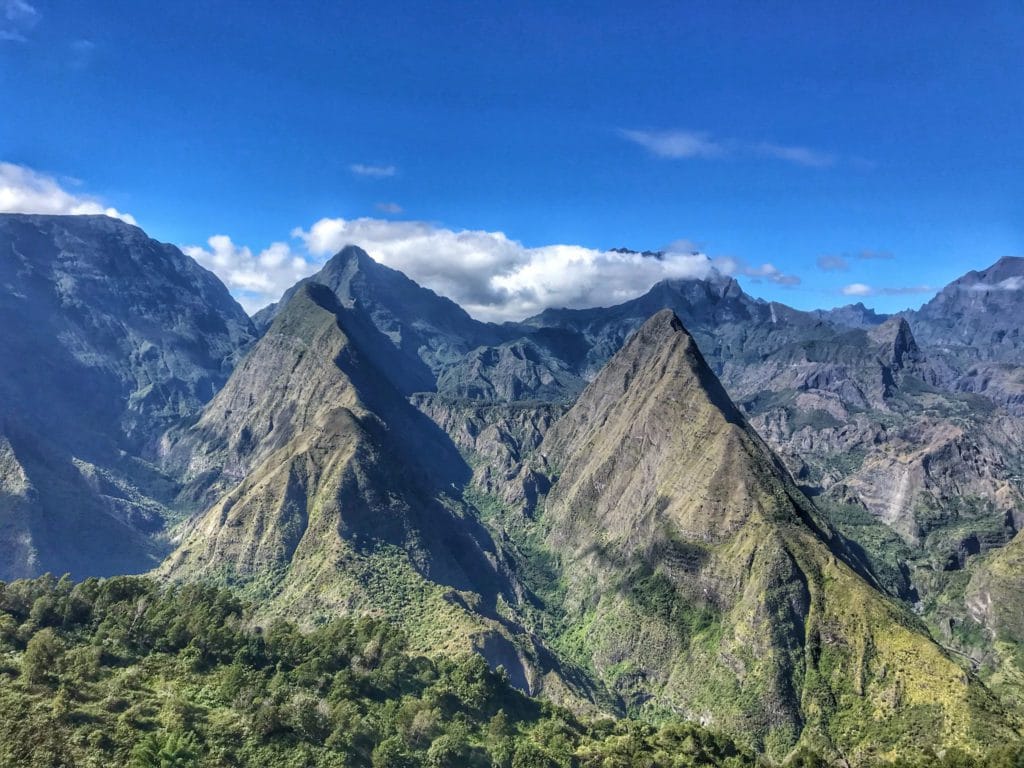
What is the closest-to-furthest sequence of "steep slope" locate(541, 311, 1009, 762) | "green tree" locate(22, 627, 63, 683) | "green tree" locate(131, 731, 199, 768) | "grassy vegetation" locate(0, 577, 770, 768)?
"green tree" locate(131, 731, 199, 768)
"grassy vegetation" locate(0, 577, 770, 768)
"green tree" locate(22, 627, 63, 683)
"steep slope" locate(541, 311, 1009, 762)

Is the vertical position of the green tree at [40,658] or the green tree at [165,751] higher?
the green tree at [40,658]

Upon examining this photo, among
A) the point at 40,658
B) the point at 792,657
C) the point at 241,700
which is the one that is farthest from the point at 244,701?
the point at 792,657

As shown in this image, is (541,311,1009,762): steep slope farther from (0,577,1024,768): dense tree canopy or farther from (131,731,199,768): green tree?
(131,731,199,768): green tree

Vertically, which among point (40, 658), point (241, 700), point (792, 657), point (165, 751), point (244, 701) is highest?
point (40, 658)

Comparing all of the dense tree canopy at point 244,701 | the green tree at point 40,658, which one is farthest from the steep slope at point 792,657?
the green tree at point 40,658

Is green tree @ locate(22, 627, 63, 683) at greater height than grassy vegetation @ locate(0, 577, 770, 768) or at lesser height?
greater

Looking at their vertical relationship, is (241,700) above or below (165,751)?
below

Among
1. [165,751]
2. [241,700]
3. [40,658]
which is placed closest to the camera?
[165,751]

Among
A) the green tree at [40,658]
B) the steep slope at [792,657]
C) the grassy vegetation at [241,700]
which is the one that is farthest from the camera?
the steep slope at [792,657]

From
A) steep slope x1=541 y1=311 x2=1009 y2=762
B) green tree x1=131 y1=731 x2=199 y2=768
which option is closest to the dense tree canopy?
green tree x1=131 y1=731 x2=199 y2=768

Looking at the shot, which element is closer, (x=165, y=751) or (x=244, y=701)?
(x=165, y=751)

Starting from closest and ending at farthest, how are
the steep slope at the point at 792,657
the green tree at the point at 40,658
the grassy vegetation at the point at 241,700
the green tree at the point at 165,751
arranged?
the green tree at the point at 165,751 < the grassy vegetation at the point at 241,700 < the green tree at the point at 40,658 < the steep slope at the point at 792,657

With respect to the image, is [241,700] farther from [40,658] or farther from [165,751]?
[40,658]

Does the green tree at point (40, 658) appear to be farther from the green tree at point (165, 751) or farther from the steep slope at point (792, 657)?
the steep slope at point (792, 657)
